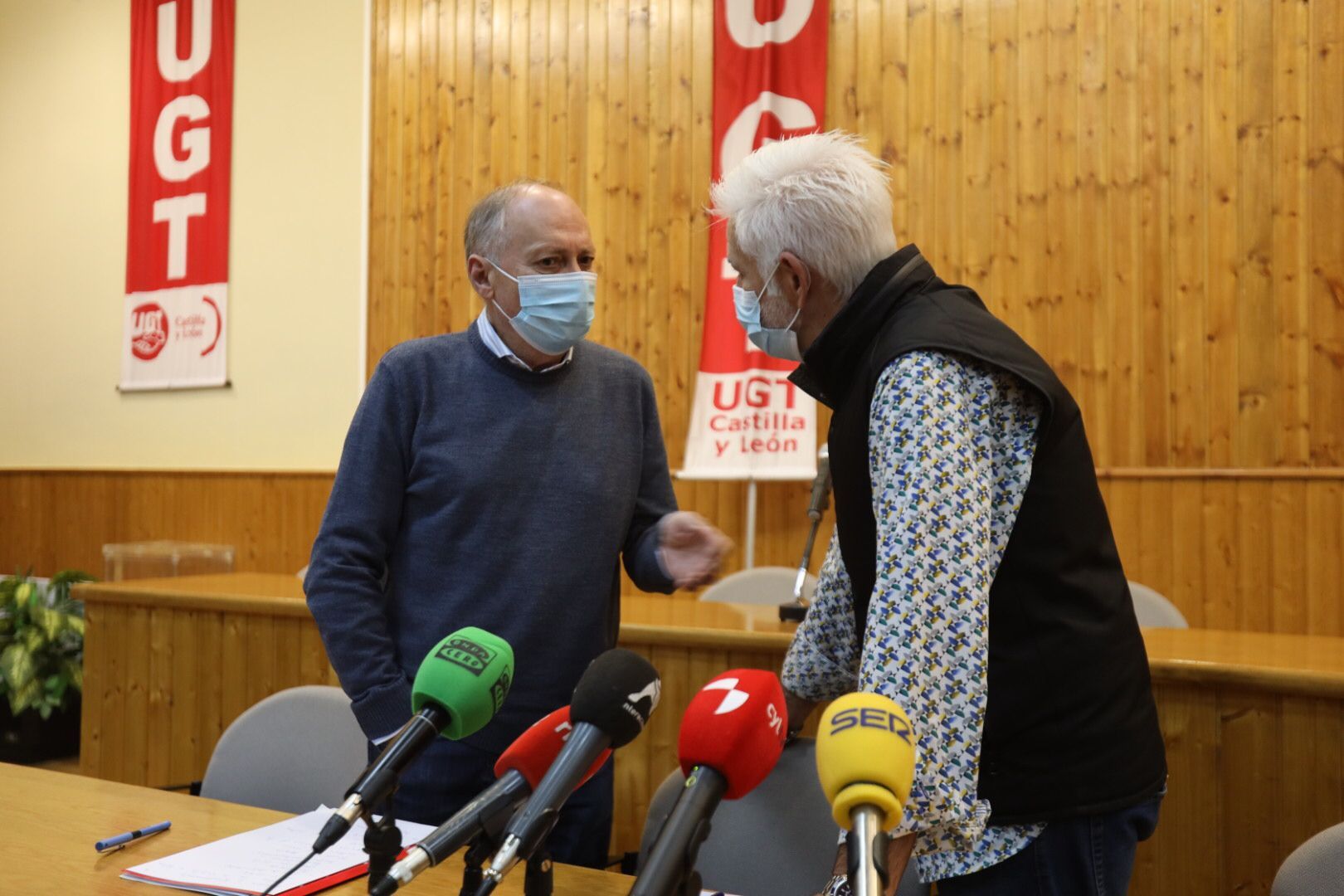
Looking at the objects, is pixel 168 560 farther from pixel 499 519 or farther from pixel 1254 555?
pixel 1254 555

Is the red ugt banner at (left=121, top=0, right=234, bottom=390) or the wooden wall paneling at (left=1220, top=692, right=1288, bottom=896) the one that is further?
the red ugt banner at (left=121, top=0, right=234, bottom=390)

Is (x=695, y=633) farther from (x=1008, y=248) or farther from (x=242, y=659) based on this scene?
(x=1008, y=248)

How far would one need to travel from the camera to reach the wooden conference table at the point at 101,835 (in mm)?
1566

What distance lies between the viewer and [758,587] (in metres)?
3.98

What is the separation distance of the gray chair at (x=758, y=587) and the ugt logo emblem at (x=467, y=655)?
2.83 metres

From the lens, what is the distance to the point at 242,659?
365 centimetres

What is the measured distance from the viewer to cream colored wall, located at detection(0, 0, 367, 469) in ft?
21.4

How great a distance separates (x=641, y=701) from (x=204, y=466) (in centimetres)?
654

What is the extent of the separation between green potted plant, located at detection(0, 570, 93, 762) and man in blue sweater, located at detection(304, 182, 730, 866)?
13.5 ft

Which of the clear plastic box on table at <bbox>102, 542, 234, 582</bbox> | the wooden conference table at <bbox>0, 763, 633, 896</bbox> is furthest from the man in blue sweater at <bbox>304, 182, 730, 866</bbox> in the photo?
the clear plastic box on table at <bbox>102, 542, 234, 582</bbox>

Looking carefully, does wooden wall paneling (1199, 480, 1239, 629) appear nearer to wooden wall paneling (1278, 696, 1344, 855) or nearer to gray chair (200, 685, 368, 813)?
wooden wall paneling (1278, 696, 1344, 855)

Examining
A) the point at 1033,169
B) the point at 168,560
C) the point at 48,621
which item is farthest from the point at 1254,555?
the point at 168,560

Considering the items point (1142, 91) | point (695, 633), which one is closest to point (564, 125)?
point (1142, 91)

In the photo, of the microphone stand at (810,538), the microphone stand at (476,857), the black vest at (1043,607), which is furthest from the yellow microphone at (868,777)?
the microphone stand at (810,538)
